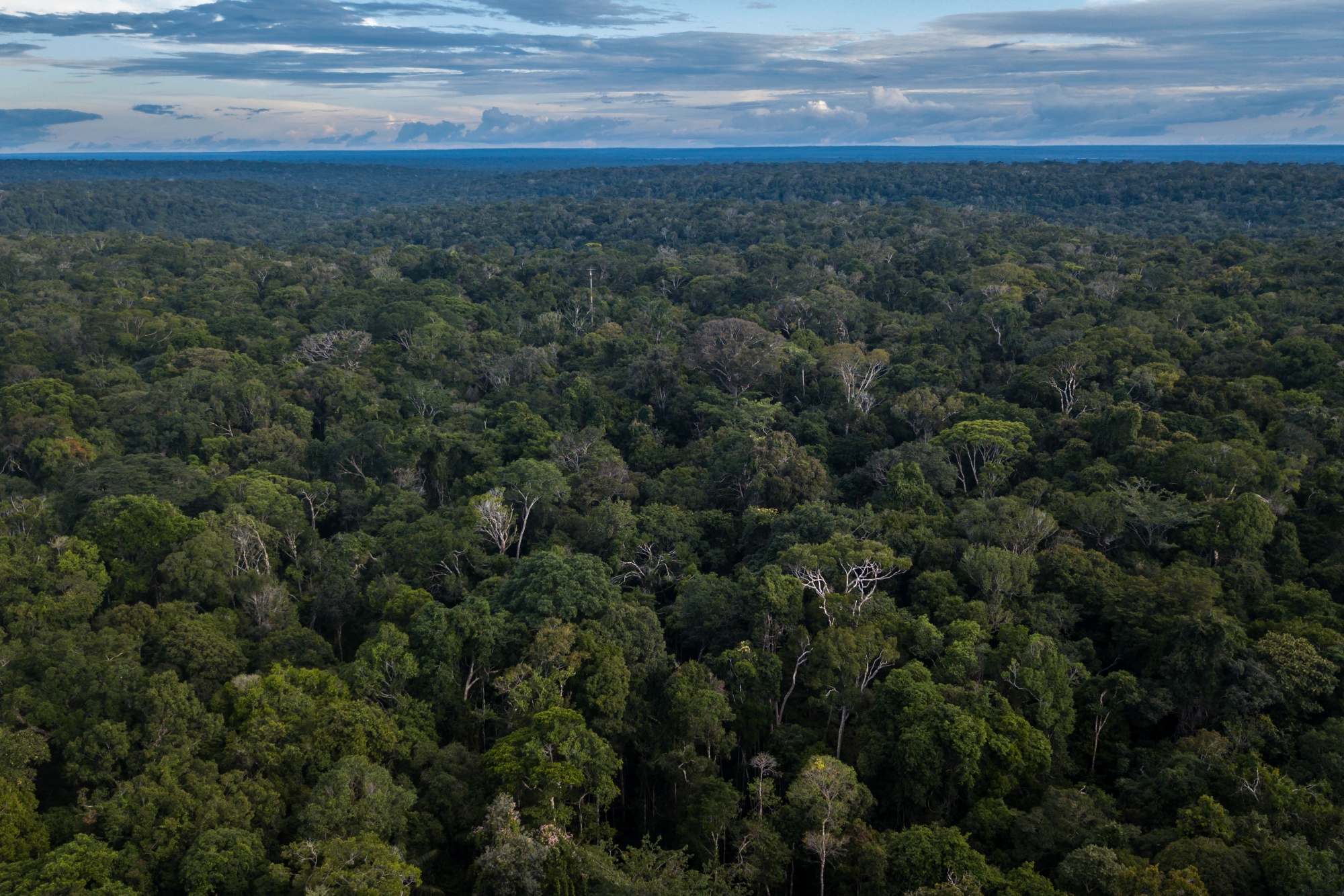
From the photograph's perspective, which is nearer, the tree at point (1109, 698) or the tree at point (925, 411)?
the tree at point (1109, 698)

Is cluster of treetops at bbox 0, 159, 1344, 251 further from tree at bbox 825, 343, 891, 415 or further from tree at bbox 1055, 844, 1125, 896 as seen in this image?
tree at bbox 1055, 844, 1125, 896

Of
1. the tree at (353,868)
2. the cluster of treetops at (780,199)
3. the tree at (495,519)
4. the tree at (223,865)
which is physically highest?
the cluster of treetops at (780,199)

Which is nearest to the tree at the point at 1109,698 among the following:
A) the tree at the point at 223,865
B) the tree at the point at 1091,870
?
the tree at the point at 1091,870

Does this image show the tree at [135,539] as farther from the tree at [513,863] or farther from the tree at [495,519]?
the tree at [513,863]

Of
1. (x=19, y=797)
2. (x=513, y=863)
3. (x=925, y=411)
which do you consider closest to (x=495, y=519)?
(x=19, y=797)

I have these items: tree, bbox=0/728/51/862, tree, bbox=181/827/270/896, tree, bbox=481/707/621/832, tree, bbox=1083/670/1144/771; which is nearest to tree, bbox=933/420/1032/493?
tree, bbox=1083/670/1144/771

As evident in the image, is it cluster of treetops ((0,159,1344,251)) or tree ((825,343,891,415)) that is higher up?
cluster of treetops ((0,159,1344,251))

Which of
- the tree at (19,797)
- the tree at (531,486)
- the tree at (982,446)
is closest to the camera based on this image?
the tree at (19,797)
